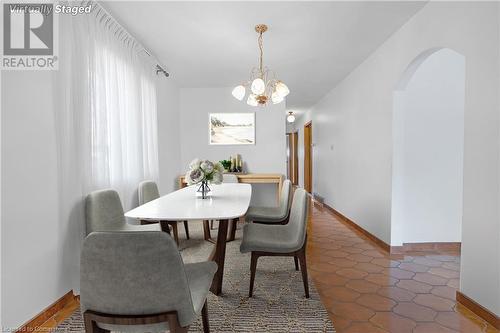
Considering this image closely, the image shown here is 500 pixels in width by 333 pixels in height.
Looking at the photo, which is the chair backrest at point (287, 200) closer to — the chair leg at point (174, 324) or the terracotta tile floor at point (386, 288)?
the terracotta tile floor at point (386, 288)

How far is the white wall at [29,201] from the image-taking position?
151 centimetres

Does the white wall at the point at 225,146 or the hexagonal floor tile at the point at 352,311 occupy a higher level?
the white wall at the point at 225,146

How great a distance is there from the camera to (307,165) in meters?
8.16

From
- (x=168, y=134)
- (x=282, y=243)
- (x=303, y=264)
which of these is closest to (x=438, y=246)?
(x=303, y=264)

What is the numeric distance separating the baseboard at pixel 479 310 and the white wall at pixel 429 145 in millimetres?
1041

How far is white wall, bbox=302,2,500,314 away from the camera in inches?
67.7

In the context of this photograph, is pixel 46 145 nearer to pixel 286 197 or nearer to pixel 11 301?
pixel 11 301

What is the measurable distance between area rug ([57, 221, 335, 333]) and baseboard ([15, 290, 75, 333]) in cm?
12

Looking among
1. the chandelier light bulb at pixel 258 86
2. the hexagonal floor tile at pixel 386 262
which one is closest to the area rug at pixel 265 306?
the hexagonal floor tile at pixel 386 262

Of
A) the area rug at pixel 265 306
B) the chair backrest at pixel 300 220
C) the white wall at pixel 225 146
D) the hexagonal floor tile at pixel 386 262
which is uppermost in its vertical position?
the white wall at pixel 225 146

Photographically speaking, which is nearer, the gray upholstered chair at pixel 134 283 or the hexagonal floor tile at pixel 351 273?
the gray upholstered chair at pixel 134 283

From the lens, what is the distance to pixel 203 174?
2.34m

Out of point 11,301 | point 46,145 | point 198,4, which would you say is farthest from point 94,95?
point 11,301

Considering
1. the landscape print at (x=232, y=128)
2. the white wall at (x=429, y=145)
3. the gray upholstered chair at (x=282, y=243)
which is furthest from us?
the landscape print at (x=232, y=128)
